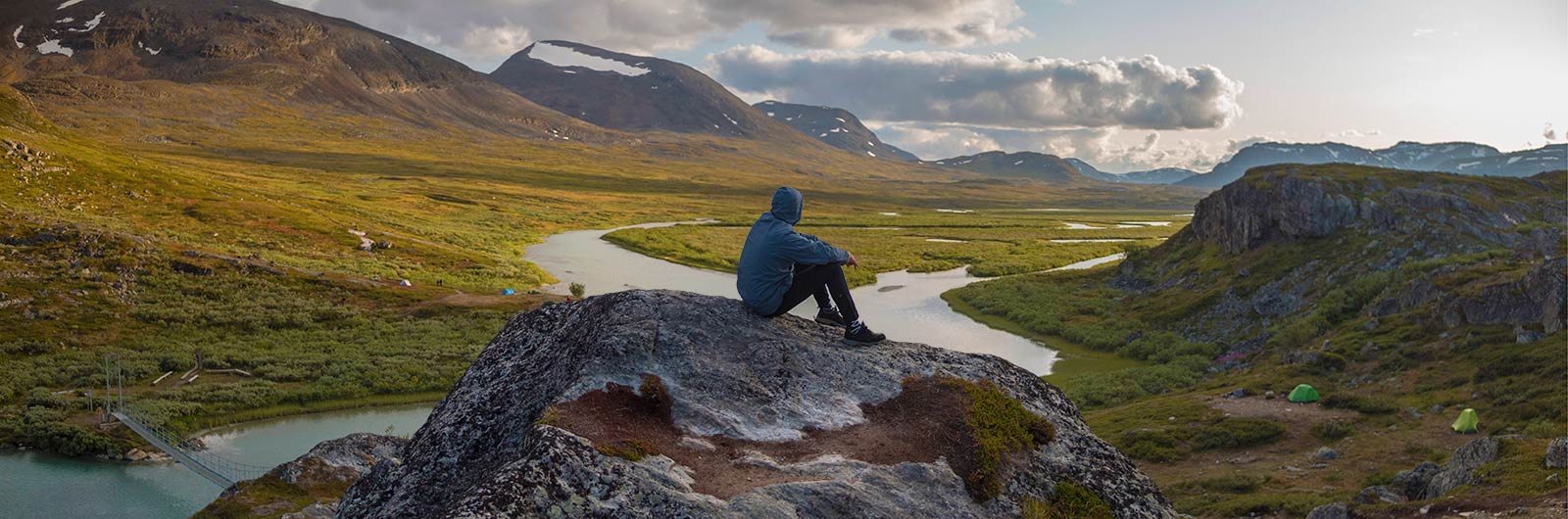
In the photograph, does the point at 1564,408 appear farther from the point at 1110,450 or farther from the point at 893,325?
the point at 893,325

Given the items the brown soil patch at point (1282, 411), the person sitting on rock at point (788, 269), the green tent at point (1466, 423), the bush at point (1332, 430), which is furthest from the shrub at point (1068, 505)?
the green tent at point (1466, 423)

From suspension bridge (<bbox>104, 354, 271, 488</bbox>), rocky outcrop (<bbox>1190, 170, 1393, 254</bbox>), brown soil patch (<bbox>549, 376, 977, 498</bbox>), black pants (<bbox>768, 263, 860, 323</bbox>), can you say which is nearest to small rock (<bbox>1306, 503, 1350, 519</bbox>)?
brown soil patch (<bbox>549, 376, 977, 498</bbox>)

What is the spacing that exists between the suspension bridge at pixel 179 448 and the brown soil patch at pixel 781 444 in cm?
3581

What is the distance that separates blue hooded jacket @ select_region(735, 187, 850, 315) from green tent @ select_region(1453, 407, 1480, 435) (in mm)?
39890

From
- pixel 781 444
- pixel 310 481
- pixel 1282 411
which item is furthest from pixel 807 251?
pixel 1282 411

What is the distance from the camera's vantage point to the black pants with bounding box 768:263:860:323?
14227 mm

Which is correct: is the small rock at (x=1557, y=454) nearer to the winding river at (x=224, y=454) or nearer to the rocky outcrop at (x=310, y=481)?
the rocky outcrop at (x=310, y=481)

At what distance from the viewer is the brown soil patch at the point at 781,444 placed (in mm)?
10359

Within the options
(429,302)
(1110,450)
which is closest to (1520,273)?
(1110,450)

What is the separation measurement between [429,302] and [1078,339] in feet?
179

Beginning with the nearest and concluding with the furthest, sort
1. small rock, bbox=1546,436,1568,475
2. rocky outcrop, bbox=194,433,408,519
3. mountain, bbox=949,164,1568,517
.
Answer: small rock, bbox=1546,436,1568,475 < rocky outcrop, bbox=194,433,408,519 < mountain, bbox=949,164,1568,517

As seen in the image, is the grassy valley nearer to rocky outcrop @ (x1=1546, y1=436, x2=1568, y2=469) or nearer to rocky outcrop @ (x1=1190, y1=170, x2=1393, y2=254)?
rocky outcrop @ (x1=1190, y1=170, x2=1393, y2=254)

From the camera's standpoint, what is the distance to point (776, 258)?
14055 millimetres

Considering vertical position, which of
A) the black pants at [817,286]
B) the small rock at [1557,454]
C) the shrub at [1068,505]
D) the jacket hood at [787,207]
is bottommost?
the small rock at [1557,454]
